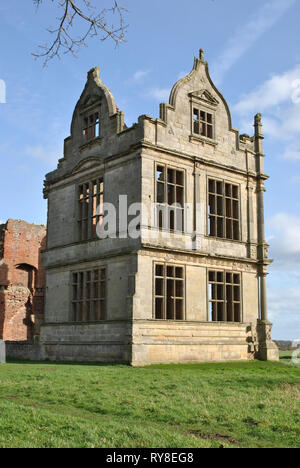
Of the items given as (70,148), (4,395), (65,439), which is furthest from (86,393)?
(70,148)

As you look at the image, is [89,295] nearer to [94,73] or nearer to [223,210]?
[223,210]

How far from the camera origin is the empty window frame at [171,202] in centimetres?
2241

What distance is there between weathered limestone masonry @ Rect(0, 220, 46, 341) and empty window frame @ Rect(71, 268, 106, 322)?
9709mm

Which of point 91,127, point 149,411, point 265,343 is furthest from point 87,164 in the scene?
point 149,411

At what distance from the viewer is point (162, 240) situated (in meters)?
22.1

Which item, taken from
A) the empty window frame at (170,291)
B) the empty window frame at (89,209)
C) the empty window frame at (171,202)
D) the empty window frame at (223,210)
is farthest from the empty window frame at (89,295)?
the empty window frame at (223,210)

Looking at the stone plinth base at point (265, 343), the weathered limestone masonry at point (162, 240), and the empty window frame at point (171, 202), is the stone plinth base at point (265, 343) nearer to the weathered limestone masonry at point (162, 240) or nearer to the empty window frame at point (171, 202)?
the weathered limestone masonry at point (162, 240)

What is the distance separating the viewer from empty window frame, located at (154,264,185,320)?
22094mm

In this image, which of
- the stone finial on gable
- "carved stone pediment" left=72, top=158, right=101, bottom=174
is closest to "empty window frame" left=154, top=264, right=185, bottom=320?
"carved stone pediment" left=72, top=158, right=101, bottom=174

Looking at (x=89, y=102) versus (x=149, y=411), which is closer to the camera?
(x=149, y=411)

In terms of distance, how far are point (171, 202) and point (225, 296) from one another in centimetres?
504

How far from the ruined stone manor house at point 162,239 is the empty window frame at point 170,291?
0.05m

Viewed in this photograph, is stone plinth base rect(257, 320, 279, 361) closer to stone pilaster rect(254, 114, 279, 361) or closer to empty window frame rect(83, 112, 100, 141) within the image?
stone pilaster rect(254, 114, 279, 361)

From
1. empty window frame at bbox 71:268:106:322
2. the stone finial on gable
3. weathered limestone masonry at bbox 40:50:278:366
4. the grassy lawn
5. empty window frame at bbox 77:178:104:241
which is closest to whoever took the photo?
the grassy lawn
